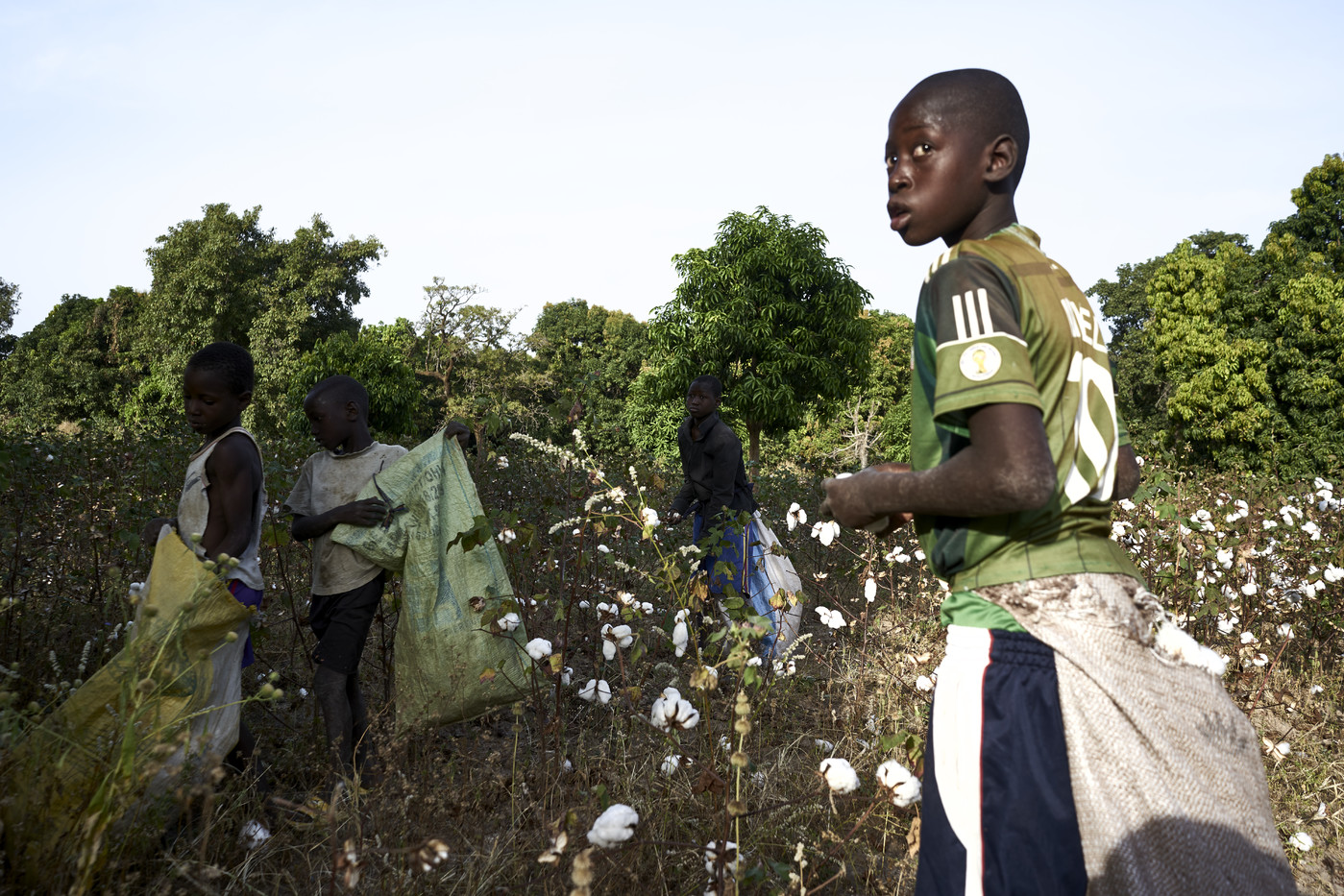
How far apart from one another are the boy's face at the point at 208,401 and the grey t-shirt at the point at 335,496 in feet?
1.74

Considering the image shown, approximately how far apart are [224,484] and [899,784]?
2.11 m

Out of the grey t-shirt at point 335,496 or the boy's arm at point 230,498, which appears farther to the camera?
the grey t-shirt at point 335,496

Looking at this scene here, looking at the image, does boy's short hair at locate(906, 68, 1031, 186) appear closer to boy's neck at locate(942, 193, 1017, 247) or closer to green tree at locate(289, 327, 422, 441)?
boy's neck at locate(942, 193, 1017, 247)

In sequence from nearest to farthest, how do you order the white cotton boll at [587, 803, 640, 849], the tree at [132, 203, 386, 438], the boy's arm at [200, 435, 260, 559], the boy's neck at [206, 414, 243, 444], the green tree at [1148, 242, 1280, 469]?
the white cotton boll at [587, 803, 640, 849]
the boy's arm at [200, 435, 260, 559]
the boy's neck at [206, 414, 243, 444]
the green tree at [1148, 242, 1280, 469]
the tree at [132, 203, 386, 438]

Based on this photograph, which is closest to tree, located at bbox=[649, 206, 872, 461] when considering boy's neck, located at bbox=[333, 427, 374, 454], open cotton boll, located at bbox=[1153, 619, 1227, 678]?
boy's neck, located at bbox=[333, 427, 374, 454]

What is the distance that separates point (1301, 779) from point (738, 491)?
3.03 metres

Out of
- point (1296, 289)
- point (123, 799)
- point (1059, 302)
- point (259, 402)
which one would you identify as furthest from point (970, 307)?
point (259, 402)

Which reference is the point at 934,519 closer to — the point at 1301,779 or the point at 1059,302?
the point at 1059,302

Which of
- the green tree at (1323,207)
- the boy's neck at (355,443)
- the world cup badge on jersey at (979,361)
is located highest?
the green tree at (1323,207)

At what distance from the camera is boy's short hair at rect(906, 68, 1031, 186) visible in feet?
4.26

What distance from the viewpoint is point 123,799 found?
63.1 inches

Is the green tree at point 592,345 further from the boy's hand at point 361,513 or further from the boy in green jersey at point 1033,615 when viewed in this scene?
the boy in green jersey at point 1033,615

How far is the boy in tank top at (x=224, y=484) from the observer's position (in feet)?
8.70

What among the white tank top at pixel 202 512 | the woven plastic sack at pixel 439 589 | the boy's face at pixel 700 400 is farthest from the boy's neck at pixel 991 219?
the boy's face at pixel 700 400
